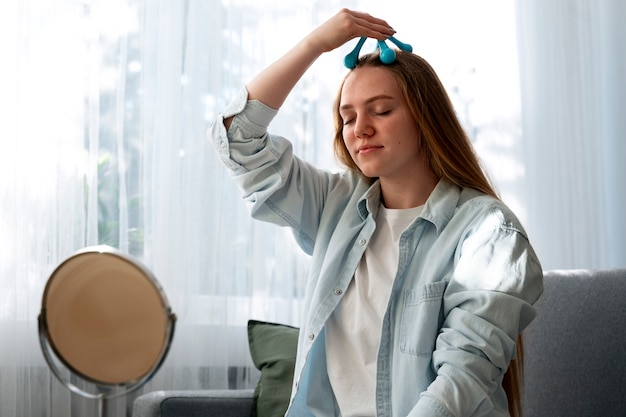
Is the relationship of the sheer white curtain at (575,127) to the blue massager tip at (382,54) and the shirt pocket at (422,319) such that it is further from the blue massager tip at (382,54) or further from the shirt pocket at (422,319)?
the shirt pocket at (422,319)

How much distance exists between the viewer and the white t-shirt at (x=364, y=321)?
1646mm

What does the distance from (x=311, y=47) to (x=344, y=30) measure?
0.08 meters

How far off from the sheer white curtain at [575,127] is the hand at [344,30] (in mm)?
1461

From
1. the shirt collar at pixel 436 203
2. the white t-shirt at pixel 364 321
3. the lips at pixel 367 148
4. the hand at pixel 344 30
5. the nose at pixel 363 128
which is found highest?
the hand at pixel 344 30

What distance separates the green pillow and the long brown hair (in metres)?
0.64

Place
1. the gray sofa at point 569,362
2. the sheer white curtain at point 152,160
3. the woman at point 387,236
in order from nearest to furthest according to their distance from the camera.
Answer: the woman at point 387,236 → the gray sofa at point 569,362 → the sheer white curtain at point 152,160

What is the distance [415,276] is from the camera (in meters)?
1.67

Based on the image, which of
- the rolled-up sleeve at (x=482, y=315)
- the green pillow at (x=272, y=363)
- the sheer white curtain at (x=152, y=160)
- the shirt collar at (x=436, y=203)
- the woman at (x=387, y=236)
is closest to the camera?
the rolled-up sleeve at (x=482, y=315)

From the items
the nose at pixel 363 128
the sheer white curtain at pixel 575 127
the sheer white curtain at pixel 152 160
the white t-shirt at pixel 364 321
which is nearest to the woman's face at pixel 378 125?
the nose at pixel 363 128

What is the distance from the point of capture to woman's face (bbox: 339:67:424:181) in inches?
67.0

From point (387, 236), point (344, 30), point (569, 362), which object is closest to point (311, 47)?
point (344, 30)

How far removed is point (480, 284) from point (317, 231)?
45 centimetres

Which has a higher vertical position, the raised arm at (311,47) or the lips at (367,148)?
the raised arm at (311,47)

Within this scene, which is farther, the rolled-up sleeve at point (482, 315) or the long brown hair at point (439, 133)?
the long brown hair at point (439, 133)
